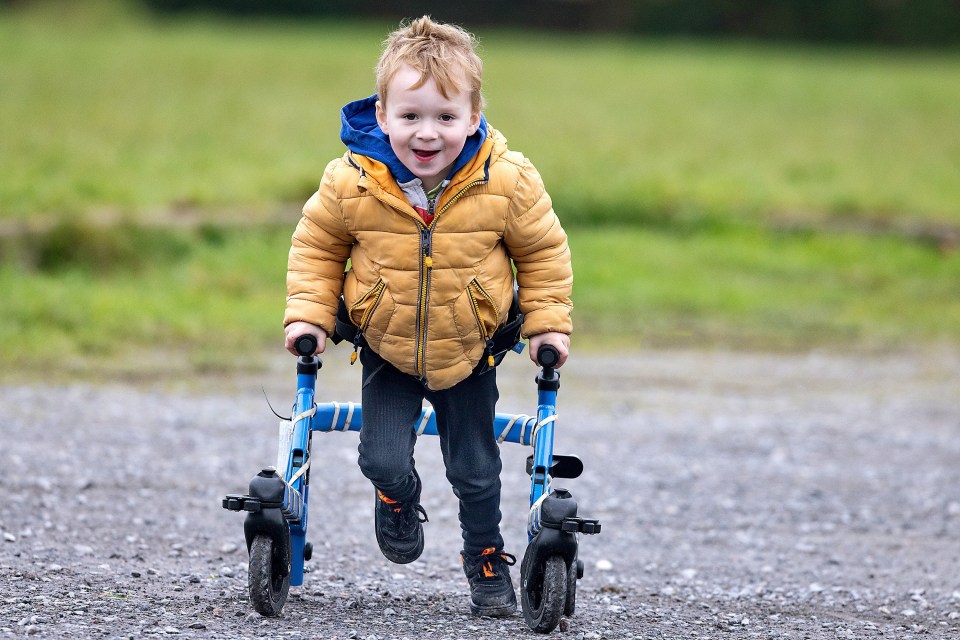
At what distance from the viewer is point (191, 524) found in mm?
5602

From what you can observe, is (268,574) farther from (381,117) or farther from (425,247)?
(381,117)

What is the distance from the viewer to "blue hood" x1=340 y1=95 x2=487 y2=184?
13.3ft

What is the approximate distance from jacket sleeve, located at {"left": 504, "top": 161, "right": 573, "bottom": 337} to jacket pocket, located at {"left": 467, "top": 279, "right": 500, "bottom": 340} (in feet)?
0.38

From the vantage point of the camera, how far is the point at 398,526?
4.39 metres

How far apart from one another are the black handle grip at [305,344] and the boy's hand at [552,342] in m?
0.67

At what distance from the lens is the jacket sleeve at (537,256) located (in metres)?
4.08

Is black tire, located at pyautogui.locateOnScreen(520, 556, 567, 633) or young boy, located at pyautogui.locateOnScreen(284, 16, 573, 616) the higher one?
young boy, located at pyautogui.locateOnScreen(284, 16, 573, 616)

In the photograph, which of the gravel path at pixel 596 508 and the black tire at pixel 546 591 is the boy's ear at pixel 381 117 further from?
the gravel path at pixel 596 508

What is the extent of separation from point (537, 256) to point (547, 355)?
0.31 meters

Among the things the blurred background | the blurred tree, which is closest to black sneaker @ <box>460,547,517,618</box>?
the blurred background

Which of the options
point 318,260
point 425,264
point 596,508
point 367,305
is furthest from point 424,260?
point 596,508

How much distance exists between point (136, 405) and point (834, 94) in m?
25.0

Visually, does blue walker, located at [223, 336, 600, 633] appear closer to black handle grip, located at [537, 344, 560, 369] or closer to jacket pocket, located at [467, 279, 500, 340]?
black handle grip, located at [537, 344, 560, 369]

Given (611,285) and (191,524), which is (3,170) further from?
(191,524)
